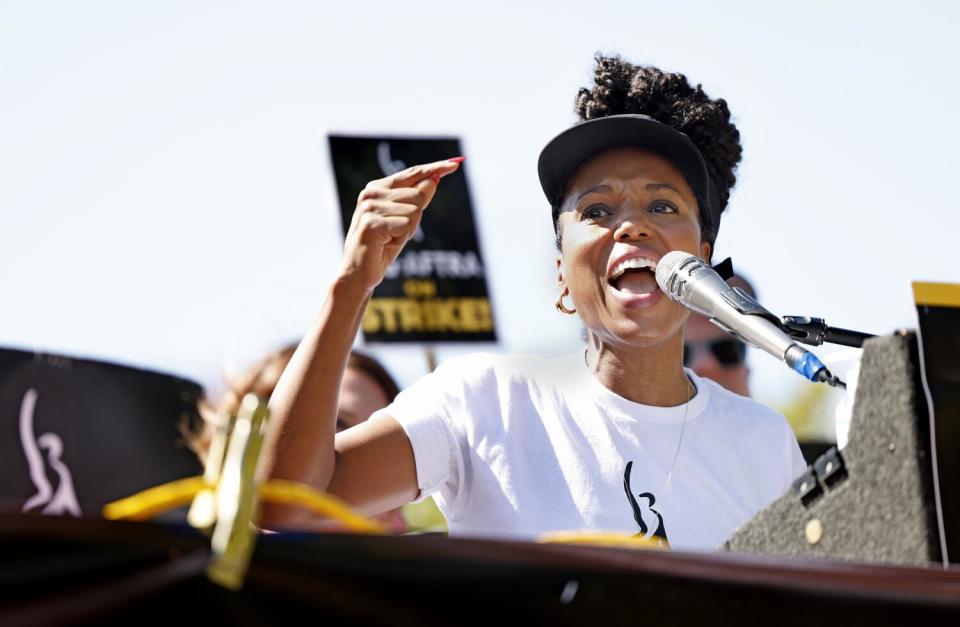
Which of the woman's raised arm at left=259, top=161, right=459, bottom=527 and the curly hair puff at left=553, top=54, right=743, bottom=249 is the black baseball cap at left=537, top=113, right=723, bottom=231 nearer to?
the curly hair puff at left=553, top=54, right=743, bottom=249

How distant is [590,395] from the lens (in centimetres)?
300

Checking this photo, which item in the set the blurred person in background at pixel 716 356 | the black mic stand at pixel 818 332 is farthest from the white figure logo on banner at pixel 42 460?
the blurred person in background at pixel 716 356

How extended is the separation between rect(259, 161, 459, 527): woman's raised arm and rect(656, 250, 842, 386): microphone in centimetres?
52

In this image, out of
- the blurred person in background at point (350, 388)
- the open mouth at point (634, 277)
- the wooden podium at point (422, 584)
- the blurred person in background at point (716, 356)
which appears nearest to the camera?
the wooden podium at point (422, 584)

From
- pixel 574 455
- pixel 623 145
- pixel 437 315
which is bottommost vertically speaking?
pixel 437 315

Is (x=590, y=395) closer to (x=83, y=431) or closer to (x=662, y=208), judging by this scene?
(x=662, y=208)

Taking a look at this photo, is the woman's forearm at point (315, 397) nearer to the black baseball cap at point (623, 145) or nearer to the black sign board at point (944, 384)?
the black baseball cap at point (623, 145)

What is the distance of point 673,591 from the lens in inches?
41.6

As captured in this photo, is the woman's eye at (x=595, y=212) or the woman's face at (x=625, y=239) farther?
the woman's eye at (x=595, y=212)

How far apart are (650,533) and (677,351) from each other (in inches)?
26.0

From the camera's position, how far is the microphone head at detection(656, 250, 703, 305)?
2.38 metres

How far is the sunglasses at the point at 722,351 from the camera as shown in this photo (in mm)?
5484

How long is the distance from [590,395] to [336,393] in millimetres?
771

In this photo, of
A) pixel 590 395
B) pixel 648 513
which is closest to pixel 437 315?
pixel 590 395
